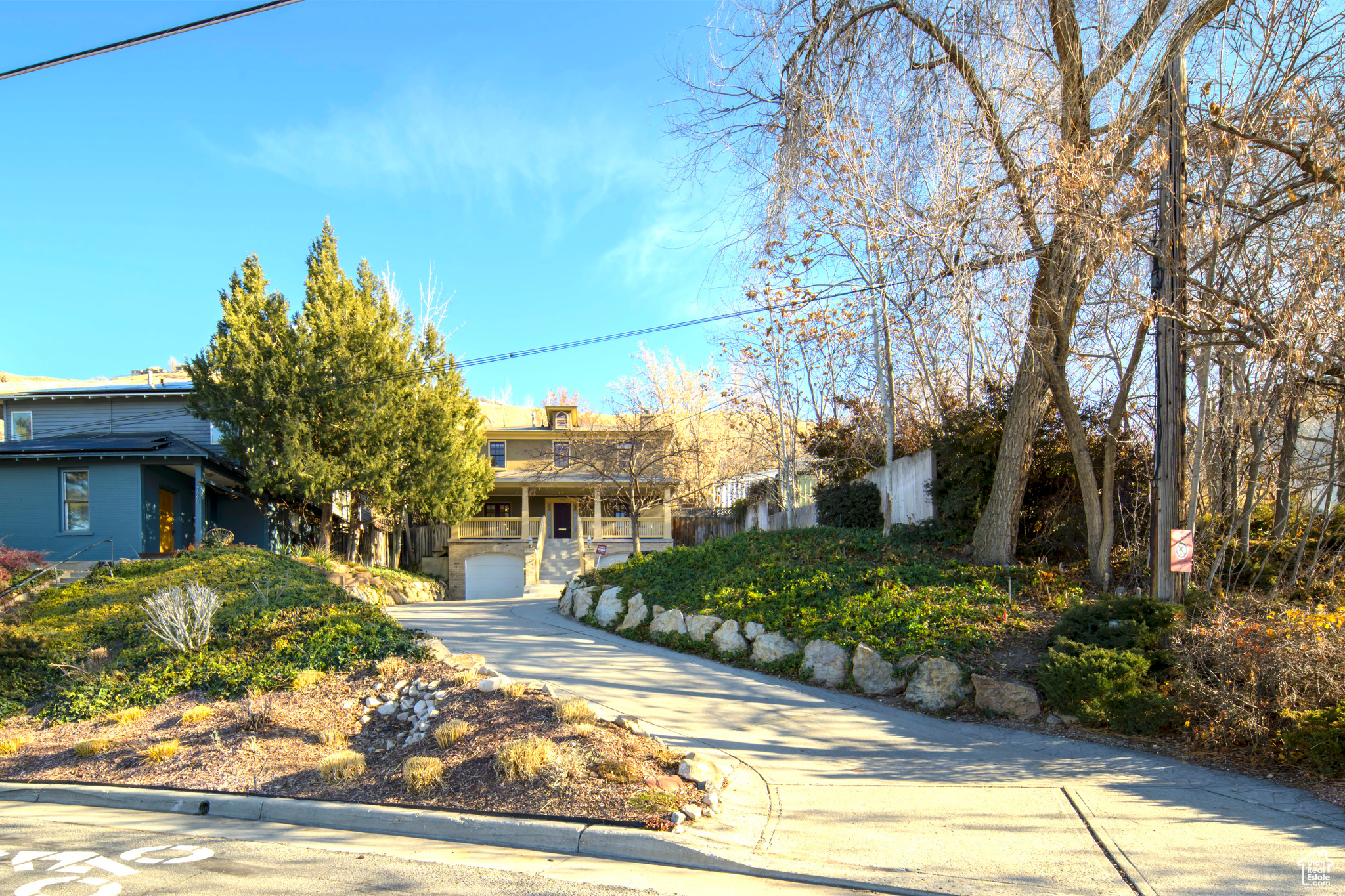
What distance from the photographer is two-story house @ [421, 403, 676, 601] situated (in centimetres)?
2956

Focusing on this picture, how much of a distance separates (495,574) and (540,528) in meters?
2.43

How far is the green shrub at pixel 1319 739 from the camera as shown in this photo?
240 inches

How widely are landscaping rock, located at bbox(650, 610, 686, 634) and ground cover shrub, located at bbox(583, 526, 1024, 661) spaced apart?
0.23m

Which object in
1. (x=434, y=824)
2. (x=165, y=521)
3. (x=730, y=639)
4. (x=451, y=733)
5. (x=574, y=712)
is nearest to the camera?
(x=434, y=824)

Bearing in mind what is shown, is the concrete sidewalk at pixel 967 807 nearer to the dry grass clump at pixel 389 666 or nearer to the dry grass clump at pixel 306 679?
the dry grass clump at pixel 389 666

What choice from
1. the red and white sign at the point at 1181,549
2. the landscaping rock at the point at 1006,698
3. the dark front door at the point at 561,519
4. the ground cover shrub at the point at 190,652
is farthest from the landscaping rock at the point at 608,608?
the dark front door at the point at 561,519

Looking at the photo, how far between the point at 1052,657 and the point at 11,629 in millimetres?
13735

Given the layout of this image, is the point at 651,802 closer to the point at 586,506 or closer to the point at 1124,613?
the point at 1124,613

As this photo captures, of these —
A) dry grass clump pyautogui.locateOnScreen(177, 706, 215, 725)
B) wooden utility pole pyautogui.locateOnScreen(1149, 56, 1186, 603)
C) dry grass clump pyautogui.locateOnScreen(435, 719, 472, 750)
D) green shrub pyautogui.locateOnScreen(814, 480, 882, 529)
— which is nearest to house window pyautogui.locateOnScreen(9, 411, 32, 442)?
dry grass clump pyautogui.locateOnScreen(177, 706, 215, 725)

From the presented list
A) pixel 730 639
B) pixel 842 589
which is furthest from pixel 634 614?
pixel 842 589

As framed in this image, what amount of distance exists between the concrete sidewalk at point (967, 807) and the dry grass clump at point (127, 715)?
16.0 feet

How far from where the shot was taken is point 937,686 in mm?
8766

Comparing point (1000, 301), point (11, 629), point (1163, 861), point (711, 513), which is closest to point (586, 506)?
point (711, 513)

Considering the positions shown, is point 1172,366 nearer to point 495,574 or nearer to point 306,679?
point 306,679
